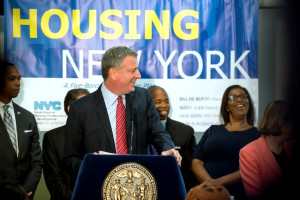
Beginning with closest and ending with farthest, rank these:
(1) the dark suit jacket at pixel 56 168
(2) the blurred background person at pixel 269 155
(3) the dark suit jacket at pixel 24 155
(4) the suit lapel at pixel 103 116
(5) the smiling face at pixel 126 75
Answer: (4) the suit lapel at pixel 103 116
(5) the smiling face at pixel 126 75
(2) the blurred background person at pixel 269 155
(3) the dark suit jacket at pixel 24 155
(1) the dark suit jacket at pixel 56 168

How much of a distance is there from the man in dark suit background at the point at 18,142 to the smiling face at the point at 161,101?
3.40ft

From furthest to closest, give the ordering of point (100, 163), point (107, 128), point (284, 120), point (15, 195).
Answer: point (284, 120) → point (107, 128) → point (100, 163) → point (15, 195)

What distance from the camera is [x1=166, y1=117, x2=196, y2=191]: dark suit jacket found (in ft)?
12.6

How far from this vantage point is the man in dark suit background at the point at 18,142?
3.54 metres

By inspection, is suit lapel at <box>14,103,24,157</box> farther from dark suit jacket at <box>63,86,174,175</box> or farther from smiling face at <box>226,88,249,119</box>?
smiling face at <box>226,88,249,119</box>

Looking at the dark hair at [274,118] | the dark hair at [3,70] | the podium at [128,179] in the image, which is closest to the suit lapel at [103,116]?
the podium at [128,179]

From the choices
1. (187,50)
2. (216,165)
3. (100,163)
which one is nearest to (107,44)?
(187,50)

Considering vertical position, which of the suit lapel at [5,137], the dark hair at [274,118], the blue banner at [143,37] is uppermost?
the blue banner at [143,37]

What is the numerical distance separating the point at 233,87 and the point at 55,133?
1597 mm

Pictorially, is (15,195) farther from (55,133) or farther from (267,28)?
(267,28)

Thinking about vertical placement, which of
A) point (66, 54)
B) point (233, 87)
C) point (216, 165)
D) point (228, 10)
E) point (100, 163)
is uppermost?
point (228, 10)

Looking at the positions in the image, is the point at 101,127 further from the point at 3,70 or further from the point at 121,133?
the point at 3,70

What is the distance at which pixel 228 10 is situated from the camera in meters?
4.12

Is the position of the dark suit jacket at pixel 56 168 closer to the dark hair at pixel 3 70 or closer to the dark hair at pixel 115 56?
the dark hair at pixel 3 70
